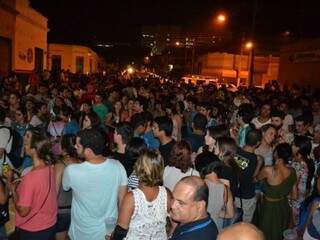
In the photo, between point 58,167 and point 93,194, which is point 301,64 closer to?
point 58,167

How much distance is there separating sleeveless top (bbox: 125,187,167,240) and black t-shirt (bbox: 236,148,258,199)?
213cm

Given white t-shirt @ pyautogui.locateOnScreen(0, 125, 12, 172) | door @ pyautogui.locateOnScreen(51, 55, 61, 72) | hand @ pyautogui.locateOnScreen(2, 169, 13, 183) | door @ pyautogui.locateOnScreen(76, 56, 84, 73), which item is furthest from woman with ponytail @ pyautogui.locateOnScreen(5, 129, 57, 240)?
door @ pyautogui.locateOnScreen(76, 56, 84, 73)

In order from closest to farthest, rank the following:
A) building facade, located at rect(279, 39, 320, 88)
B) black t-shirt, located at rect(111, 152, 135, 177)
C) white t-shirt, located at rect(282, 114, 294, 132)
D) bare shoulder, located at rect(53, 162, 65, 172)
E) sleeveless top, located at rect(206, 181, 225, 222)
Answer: sleeveless top, located at rect(206, 181, 225, 222) → bare shoulder, located at rect(53, 162, 65, 172) → black t-shirt, located at rect(111, 152, 135, 177) → white t-shirt, located at rect(282, 114, 294, 132) → building facade, located at rect(279, 39, 320, 88)

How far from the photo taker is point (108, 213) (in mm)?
4738

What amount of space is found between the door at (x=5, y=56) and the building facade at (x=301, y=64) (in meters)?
16.8

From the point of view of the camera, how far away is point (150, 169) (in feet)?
13.8

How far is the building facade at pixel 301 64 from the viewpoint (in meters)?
24.7

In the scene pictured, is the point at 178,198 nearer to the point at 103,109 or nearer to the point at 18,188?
the point at 18,188

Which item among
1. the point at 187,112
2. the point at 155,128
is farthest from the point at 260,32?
the point at 155,128

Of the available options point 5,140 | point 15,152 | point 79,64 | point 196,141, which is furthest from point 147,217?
point 79,64

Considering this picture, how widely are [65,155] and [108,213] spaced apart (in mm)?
1000

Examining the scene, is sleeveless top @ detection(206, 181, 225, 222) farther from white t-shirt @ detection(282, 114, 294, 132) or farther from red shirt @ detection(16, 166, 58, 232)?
white t-shirt @ detection(282, 114, 294, 132)

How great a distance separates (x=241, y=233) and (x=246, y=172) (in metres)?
3.54

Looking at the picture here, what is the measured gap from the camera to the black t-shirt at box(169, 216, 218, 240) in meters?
3.12
